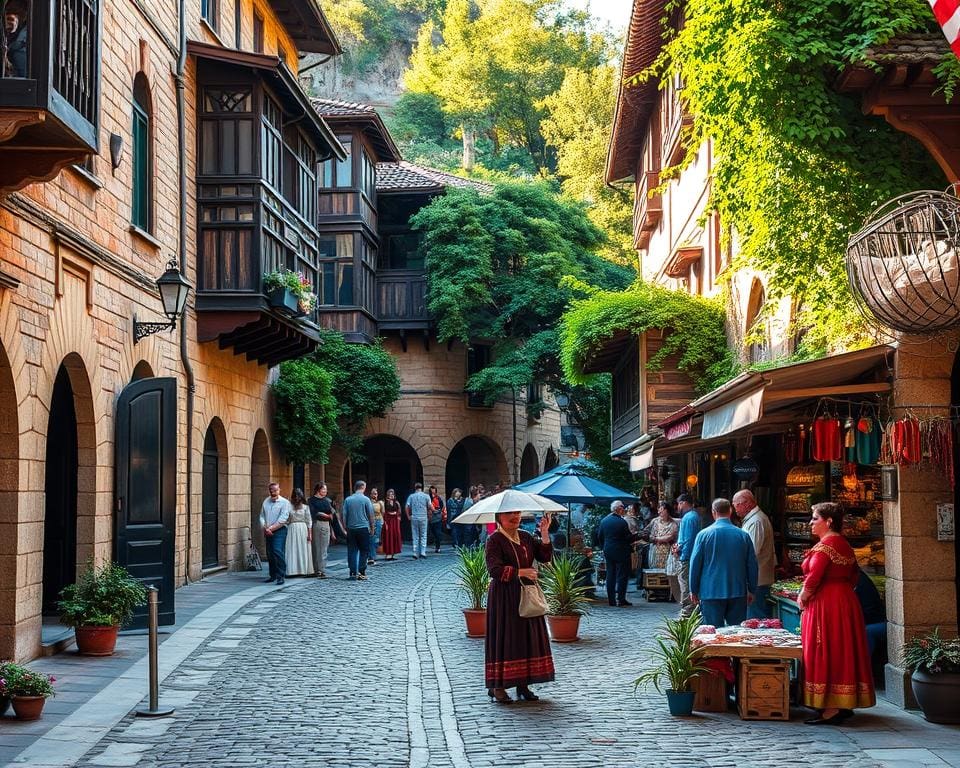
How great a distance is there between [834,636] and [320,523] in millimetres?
14525

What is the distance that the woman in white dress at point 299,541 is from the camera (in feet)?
69.4

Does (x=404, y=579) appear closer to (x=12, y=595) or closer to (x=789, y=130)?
(x=12, y=595)

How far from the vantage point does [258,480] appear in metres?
25.7

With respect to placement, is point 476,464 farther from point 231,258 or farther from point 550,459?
point 231,258

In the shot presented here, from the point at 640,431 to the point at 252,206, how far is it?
794 centimetres

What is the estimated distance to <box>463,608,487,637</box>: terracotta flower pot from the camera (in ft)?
47.4

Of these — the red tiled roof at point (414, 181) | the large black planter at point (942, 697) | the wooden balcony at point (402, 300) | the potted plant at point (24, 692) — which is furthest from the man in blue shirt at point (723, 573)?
the red tiled roof at point (414, 181)

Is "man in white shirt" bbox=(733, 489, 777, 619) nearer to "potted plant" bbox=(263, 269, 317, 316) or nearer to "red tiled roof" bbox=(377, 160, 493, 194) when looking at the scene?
"potted plant" bbox=(263, 269, 317, 316)

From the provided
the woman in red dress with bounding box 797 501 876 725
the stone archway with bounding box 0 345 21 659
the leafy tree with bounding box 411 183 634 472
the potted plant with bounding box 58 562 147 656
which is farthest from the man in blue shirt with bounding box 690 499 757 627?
the leafy tree with bounding box 411 183 634 472

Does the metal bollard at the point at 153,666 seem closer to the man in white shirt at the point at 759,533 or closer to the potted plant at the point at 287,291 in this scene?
the man in white shirt at the point at 759,533

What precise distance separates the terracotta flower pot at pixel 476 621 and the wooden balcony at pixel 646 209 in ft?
41.3

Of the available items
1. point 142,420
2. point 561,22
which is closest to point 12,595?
point 142,420

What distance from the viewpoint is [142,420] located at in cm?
1490

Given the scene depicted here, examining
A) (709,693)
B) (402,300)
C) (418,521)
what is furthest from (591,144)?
(709,693)
